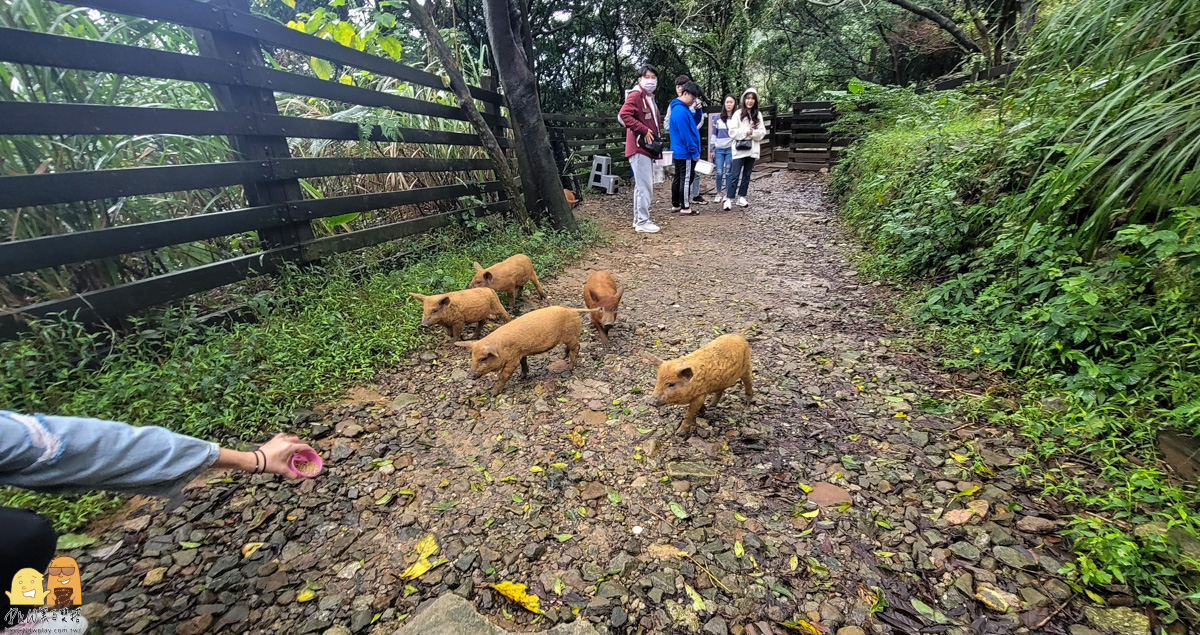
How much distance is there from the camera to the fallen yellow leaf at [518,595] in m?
1.85

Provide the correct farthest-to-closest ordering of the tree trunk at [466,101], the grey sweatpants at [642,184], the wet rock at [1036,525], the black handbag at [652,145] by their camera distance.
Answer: the grey sweatpants at [642,184] → the black handbag at [652,145] → the tree trunk at [466,101] → the wet rock at [1036,525]

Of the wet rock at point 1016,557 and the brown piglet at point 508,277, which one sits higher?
the brown piglet at point 508,277

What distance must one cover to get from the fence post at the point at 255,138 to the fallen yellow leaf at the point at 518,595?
11.8 ft

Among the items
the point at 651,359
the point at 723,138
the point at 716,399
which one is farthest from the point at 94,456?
the point at 723,138

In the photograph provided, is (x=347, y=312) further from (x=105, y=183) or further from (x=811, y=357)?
(x=811, y=357)

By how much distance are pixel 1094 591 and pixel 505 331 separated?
2.99m

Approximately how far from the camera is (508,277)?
451 centimetres

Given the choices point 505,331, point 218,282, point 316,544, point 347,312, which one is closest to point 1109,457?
point 505,331

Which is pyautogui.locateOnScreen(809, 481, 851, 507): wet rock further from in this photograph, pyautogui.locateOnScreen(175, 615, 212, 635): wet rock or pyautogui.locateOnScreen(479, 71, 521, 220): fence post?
pyautogui.locateOnScreen(479, 71, 521, 220): fence post

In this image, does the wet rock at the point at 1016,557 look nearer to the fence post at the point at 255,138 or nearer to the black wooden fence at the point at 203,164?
the black wooden fence at the point at 203,164

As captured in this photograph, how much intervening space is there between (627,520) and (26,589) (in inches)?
76.0

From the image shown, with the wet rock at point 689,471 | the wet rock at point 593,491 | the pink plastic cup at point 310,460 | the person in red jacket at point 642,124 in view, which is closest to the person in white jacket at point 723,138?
the person in red jacket at point 642,124

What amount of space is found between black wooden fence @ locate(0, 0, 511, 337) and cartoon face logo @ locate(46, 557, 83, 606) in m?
2.11

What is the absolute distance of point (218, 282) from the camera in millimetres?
3586
